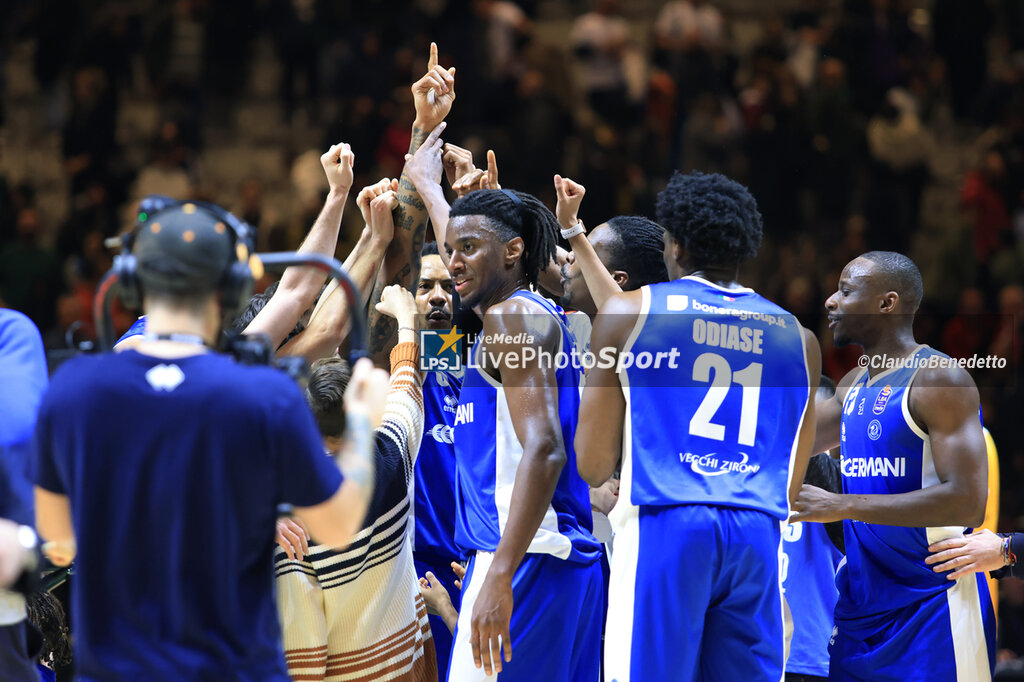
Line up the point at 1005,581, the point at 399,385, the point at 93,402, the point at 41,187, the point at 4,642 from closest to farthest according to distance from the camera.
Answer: the point at 93,402 < the point at 4,642 < the point at 399,385 < the point at 1005,581 < the point at 41,187

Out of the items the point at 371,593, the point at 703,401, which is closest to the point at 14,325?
the point at 371,593

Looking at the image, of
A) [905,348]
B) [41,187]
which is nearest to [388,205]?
[905,348]

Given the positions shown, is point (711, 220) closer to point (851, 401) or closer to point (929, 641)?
point (851, 401)

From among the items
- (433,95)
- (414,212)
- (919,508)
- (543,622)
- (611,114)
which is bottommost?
(543,622)

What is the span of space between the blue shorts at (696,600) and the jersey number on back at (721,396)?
0.87ft

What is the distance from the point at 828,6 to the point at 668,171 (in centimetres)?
392

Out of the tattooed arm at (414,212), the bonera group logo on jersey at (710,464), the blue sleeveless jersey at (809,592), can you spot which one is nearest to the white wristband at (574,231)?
the tattooed arm at (414,212)

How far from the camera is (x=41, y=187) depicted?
14.1 m

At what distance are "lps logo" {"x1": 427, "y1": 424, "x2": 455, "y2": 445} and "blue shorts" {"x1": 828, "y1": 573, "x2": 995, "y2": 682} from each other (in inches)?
77.5

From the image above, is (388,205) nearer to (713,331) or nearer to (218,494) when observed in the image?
(713,331)

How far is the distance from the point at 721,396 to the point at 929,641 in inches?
64.3

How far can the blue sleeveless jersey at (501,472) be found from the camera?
171 inches

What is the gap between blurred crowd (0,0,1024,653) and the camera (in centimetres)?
1210

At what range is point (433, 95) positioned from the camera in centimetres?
542
